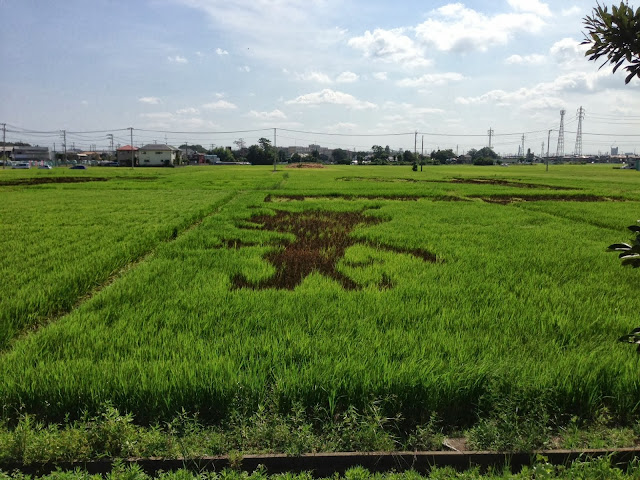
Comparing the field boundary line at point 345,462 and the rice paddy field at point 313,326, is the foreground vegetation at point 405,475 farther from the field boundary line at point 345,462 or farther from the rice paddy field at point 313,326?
the rice paddy field at point 313,326

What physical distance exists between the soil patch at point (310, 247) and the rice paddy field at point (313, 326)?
0.23ft

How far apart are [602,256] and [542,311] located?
408 centimetres

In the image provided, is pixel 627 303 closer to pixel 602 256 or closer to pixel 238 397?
pixel 602 256

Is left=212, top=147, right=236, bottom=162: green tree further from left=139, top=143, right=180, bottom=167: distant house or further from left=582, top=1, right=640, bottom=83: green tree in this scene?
left=582, top=1, right=640, bottom=83: green tree

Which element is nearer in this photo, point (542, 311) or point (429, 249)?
point (542, 311)

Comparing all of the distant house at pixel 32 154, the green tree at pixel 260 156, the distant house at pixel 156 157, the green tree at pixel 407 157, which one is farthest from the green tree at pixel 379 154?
the distant house at pixel 32 154

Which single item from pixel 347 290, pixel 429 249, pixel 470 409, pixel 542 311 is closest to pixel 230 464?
pixel 470 409

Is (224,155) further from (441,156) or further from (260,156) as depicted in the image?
(441,156)

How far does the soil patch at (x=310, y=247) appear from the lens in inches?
230

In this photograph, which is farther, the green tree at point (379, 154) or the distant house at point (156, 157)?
the green tree at point (379, 154)

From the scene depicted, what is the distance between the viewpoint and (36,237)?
8.64 meters

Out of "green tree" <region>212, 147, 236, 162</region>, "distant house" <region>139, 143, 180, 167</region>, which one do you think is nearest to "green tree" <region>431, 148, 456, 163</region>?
"green tree" <region>212, 147, 236, 162</region>

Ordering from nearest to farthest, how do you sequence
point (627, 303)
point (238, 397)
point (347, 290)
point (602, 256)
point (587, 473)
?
point (587, 473)
point (238, 397)
point (627, 303)
point (347, 290)
point (602, 256)

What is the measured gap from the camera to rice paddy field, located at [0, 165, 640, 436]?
9.05 ft
